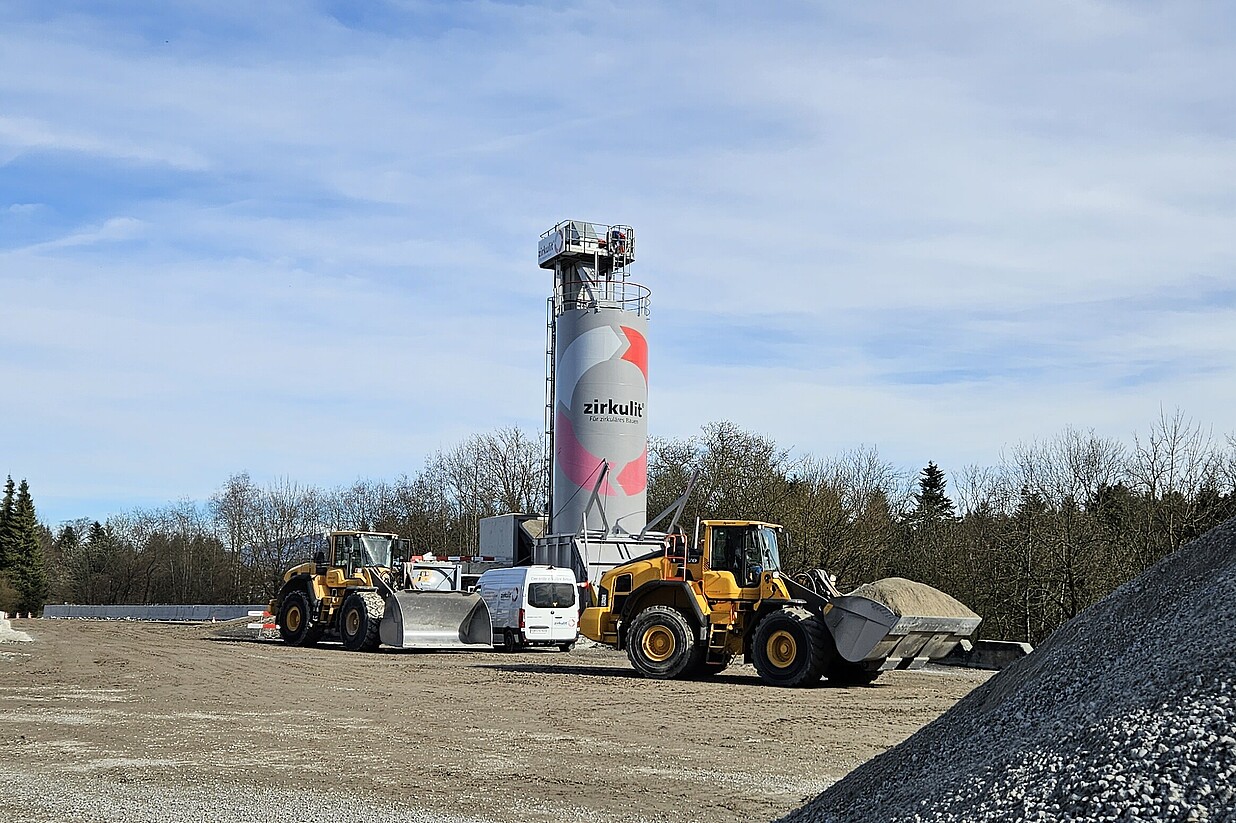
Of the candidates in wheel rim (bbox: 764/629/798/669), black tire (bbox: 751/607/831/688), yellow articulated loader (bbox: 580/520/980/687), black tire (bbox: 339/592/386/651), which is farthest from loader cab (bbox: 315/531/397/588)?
wheel rim (bbox: 764/629/798/669)

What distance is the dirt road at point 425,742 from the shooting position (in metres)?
8.95

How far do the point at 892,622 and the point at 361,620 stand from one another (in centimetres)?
1520

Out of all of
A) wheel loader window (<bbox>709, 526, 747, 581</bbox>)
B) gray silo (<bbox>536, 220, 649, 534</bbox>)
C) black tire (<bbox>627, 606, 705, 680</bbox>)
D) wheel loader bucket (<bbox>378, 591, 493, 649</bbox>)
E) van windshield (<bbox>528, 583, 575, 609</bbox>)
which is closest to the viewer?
black tire (<bbox>627, 606, 705, 680</bbox>)

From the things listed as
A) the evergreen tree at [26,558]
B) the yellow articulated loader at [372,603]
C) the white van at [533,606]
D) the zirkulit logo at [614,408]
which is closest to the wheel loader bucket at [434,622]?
the yellow articulated loader at [372,603]

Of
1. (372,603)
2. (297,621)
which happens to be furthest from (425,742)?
(297,621)

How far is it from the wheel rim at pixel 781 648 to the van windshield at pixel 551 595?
29.6 ft

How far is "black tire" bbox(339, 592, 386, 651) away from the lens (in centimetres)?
2958

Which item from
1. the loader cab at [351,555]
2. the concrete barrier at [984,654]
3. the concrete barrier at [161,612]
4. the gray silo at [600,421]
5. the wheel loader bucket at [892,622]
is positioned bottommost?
the concrete barrier at [161,612]

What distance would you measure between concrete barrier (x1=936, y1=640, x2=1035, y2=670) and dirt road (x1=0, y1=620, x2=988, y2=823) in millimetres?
2456

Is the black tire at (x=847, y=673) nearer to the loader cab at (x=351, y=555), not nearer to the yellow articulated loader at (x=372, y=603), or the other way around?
the yellow articulated loader at (x=372, y=603)

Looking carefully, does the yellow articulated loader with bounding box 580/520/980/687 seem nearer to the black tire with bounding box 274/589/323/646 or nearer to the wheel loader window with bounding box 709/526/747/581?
the wheel loader window with bounding box 709/526/747/581

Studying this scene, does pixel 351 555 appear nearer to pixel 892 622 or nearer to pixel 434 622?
pixel 434 622

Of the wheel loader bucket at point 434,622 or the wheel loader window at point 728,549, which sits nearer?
the wheel loader window at point 728,549

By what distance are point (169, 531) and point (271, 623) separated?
192ft
